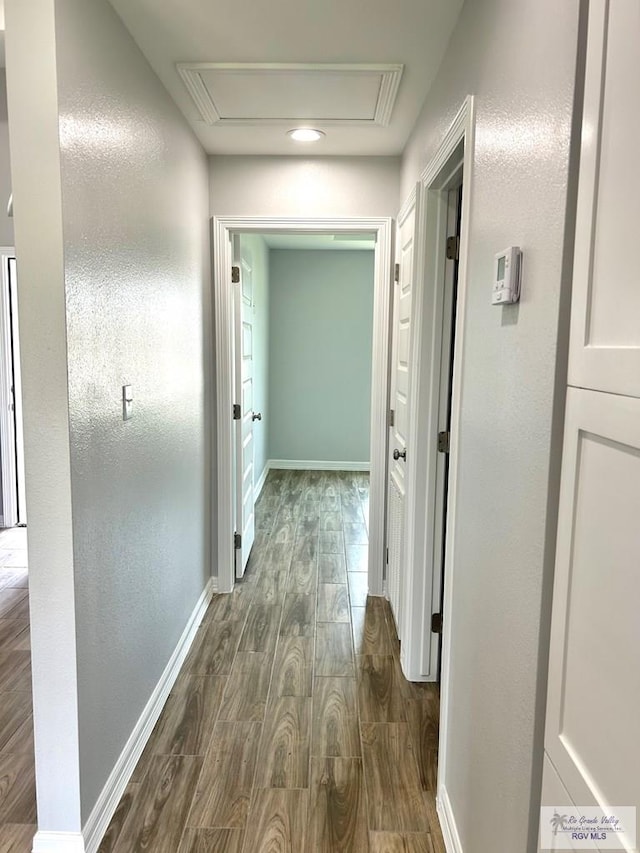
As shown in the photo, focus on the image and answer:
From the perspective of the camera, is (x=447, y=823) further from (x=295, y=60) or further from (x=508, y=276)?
(x=295, y=60)

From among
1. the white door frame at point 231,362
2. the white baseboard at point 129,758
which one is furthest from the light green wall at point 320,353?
the white baseboard at point 129,758

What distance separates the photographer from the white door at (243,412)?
131 inches

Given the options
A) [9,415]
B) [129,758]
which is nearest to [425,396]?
[129,758]

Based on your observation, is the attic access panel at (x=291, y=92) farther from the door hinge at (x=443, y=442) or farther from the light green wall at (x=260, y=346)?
the light green wall at (x=260, y=346)

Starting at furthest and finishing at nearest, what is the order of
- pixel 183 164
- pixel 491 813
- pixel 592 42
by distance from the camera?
1. pixel 183 164
2. pixel 491 813
3. pixel 592 42

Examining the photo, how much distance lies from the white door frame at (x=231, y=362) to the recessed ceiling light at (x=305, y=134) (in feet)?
1.33

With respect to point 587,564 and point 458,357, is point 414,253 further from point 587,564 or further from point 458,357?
point 587,564

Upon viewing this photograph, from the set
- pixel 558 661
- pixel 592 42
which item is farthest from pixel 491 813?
pixel 592 42

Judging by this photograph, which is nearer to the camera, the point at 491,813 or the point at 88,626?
the point at 491,813

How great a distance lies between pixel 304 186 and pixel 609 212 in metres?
2.51

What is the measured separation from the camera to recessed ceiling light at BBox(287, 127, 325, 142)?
269 cm

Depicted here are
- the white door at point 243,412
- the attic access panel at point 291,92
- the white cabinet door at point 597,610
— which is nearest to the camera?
the white cabinet door at point 597,610

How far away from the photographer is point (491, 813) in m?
1.29

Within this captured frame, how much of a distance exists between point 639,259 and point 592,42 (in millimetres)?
376
